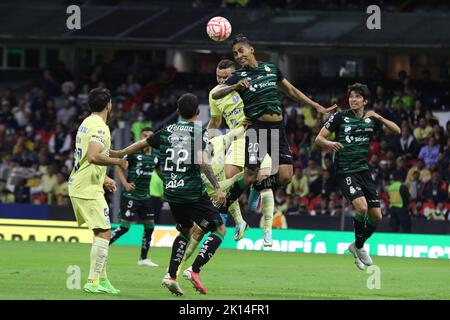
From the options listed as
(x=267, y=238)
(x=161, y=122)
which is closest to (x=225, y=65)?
(x=267, y=238)

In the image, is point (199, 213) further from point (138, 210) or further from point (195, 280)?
point (138, 210)

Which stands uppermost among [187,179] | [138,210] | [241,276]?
[187,179]

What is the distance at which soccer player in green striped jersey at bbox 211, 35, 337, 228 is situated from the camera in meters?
16.9

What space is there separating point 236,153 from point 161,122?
1723 cm

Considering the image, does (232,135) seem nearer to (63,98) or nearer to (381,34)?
(381,34)

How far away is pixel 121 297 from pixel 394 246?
13.4m

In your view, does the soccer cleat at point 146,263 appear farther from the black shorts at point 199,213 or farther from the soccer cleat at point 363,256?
the black shorts at point 199,213

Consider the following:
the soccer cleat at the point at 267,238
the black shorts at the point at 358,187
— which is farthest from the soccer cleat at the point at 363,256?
the soccer cleat at the point at 267,238

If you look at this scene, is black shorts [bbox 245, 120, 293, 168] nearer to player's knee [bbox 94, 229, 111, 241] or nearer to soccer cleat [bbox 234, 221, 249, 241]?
soccer cleat [bbox 234, 221, 249, 241]

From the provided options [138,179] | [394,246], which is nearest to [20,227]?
[138,179]

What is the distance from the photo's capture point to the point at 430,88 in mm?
34406

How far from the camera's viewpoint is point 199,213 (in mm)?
14758

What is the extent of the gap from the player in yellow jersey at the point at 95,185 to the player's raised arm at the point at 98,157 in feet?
0.40

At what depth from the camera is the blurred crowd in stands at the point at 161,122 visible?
3003 cm
